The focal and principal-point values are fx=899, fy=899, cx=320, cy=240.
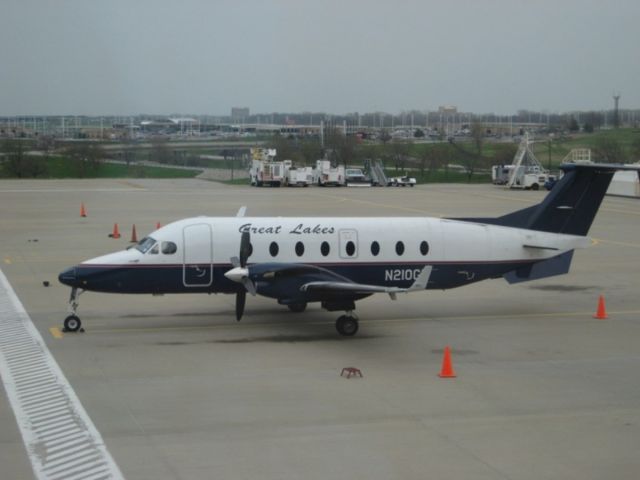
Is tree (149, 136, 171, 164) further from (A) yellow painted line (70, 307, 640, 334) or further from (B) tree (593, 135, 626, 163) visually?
(A) yellow painted line (70, 307, 640, 334)

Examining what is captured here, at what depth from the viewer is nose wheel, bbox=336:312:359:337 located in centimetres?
2073

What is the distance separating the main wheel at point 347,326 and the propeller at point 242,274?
7.03 feet

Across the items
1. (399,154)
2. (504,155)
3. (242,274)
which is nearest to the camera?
(242,274)

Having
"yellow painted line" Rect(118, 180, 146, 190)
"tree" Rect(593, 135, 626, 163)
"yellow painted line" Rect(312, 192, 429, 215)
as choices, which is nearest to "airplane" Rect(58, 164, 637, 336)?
"yellow painted line" Rect(312, 192, 429, 215)

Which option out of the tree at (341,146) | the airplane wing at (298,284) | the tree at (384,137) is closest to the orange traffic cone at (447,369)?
the airplane wing at (298,284)

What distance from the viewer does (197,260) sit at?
2153cm

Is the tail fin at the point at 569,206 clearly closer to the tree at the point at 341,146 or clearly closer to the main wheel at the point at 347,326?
the main wheel at the point at 347,326

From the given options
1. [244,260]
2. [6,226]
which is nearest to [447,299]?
[244,260]

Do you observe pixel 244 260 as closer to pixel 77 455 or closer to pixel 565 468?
pixel 77 455

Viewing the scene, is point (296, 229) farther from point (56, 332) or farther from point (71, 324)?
point (56, 332)

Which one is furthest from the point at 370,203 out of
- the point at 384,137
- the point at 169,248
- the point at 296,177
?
the point at 384,137

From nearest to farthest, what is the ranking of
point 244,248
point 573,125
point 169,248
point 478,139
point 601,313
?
point 244,248
point 169,248
point 601,313
point 478,139
point 573,125

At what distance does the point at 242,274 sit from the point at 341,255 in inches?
127

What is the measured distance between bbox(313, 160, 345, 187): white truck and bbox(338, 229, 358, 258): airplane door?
5210 cm
